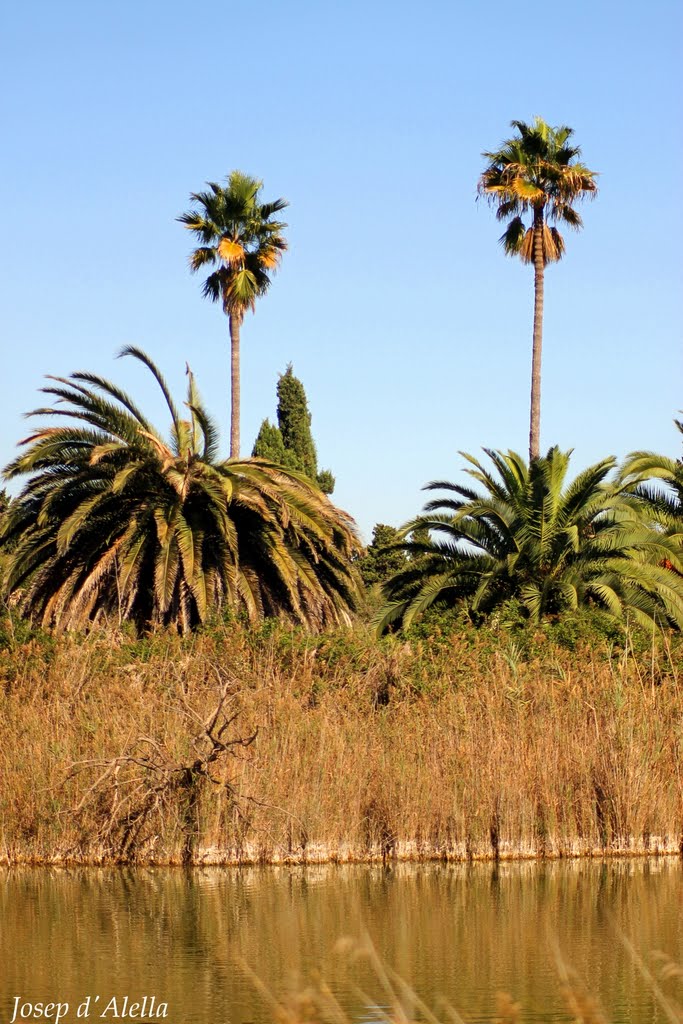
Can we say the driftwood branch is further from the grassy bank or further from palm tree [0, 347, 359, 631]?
palm tree [0, 347, 359, 631]

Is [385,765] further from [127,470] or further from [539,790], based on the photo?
[127,470]

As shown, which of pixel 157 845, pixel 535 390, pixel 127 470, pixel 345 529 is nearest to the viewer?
pixel 157 845

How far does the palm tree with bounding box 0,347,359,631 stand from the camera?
21.6 meters

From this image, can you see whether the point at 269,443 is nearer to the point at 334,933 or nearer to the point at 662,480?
the point at 662,480

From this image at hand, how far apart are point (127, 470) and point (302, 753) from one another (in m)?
8.93

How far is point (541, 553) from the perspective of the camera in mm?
22375

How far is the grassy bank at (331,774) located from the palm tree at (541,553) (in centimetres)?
795

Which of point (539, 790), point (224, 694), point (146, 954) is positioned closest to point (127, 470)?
point (224, 694)

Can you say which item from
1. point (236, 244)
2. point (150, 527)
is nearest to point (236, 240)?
point (236, 244)

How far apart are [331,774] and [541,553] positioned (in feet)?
33.0

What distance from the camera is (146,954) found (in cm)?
930

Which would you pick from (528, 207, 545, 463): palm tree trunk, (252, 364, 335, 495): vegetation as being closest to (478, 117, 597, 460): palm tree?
(528, 207, 545, 463): palm tree trunk

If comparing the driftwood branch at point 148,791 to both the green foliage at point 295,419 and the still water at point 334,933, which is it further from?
the green foliage at point 295,419

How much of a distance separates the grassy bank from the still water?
0.36 m
